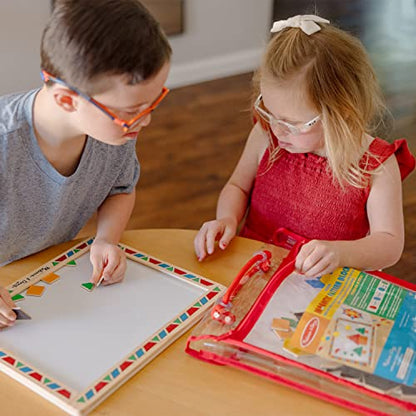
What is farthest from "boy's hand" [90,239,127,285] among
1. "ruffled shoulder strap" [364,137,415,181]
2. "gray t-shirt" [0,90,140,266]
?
"ruffled shoulder strap" [364,137,415,181]

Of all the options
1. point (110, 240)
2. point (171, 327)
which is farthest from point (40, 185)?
point (171, 327)

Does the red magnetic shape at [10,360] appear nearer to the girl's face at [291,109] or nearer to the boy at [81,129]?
the boy at [81,129]

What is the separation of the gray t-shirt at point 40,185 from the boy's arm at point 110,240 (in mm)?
25

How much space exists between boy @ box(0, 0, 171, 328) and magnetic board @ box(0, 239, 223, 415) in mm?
36

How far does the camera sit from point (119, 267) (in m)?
1.11

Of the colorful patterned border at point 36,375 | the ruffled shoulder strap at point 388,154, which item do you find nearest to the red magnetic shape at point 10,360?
the colorful patterned border at point 36,375

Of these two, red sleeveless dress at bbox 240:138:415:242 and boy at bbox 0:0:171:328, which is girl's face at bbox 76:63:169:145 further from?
red sleeveless dress at bbox 240:138:415:242

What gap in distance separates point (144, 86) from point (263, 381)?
1.50ft

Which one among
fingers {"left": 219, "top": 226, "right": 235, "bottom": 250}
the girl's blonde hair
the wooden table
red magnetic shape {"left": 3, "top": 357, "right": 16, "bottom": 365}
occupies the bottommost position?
the wooden table

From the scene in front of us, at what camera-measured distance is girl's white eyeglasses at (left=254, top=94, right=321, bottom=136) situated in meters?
1.25

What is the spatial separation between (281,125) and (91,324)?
0.54 metres

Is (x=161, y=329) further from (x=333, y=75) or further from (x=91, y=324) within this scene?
(x=333, y=75)

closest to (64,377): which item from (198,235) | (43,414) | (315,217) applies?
(43,414)

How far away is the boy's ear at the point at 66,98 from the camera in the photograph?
0.98 metres
